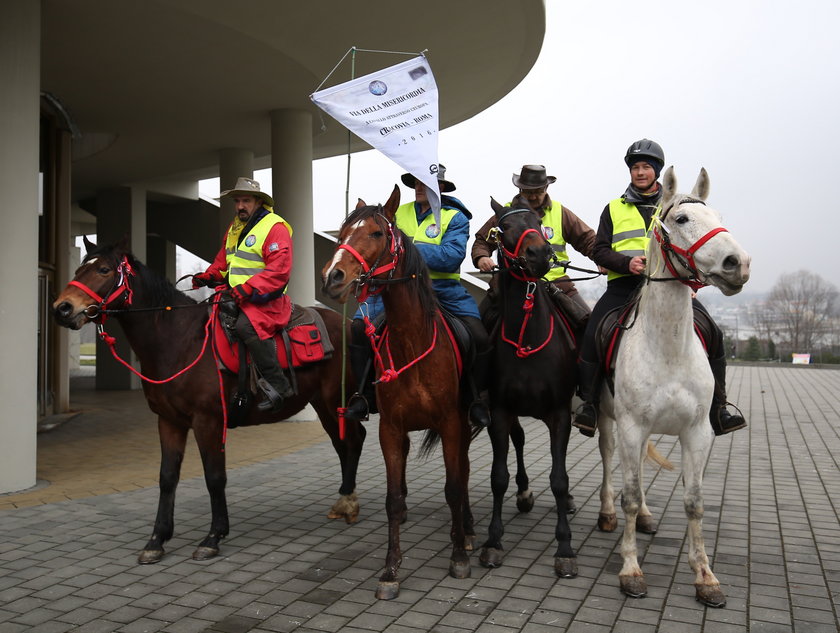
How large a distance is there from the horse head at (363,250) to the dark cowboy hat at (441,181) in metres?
0.91

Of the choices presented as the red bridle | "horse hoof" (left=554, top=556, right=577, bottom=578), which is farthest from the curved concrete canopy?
"horse hoof" (left=554, top=556, right=577, bottom=578)

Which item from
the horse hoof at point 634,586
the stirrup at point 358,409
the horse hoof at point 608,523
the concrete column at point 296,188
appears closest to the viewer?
the horse hoof at point 634,586

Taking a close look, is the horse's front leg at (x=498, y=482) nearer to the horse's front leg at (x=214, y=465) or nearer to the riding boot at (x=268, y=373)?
the riding boot at (x=268, y=373)

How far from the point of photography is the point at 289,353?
18.9ft

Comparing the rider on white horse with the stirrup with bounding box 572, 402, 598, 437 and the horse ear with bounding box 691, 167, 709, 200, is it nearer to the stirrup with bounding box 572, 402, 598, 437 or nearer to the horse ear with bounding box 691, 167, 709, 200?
the stirrup with bounding box 572, 402, 598, 437

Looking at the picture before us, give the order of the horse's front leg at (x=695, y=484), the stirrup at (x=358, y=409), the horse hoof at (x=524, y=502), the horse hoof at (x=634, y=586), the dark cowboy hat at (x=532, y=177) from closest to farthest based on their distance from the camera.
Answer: the horse hoof at (x=634, y=586), the horse's front leg at (x=695, y=484), the stirrup at (x=358, y=409), the dark cowboy hat at (x=532, y=177), the horse hoof at (x=524, y=502)

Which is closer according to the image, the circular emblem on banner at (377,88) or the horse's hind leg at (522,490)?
the circular emblem on banner at (377,88)

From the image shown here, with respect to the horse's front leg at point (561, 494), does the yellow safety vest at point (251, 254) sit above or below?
above

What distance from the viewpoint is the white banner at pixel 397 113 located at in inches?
188

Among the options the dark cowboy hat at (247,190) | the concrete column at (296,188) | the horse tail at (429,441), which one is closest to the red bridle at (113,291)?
the dark cowboy hat at (247,190)

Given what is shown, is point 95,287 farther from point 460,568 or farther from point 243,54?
point 243,54

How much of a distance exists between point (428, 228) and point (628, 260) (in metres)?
1.43

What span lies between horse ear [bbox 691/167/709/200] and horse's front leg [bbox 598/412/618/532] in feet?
6.68

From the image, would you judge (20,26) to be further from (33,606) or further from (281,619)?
(281,619)
